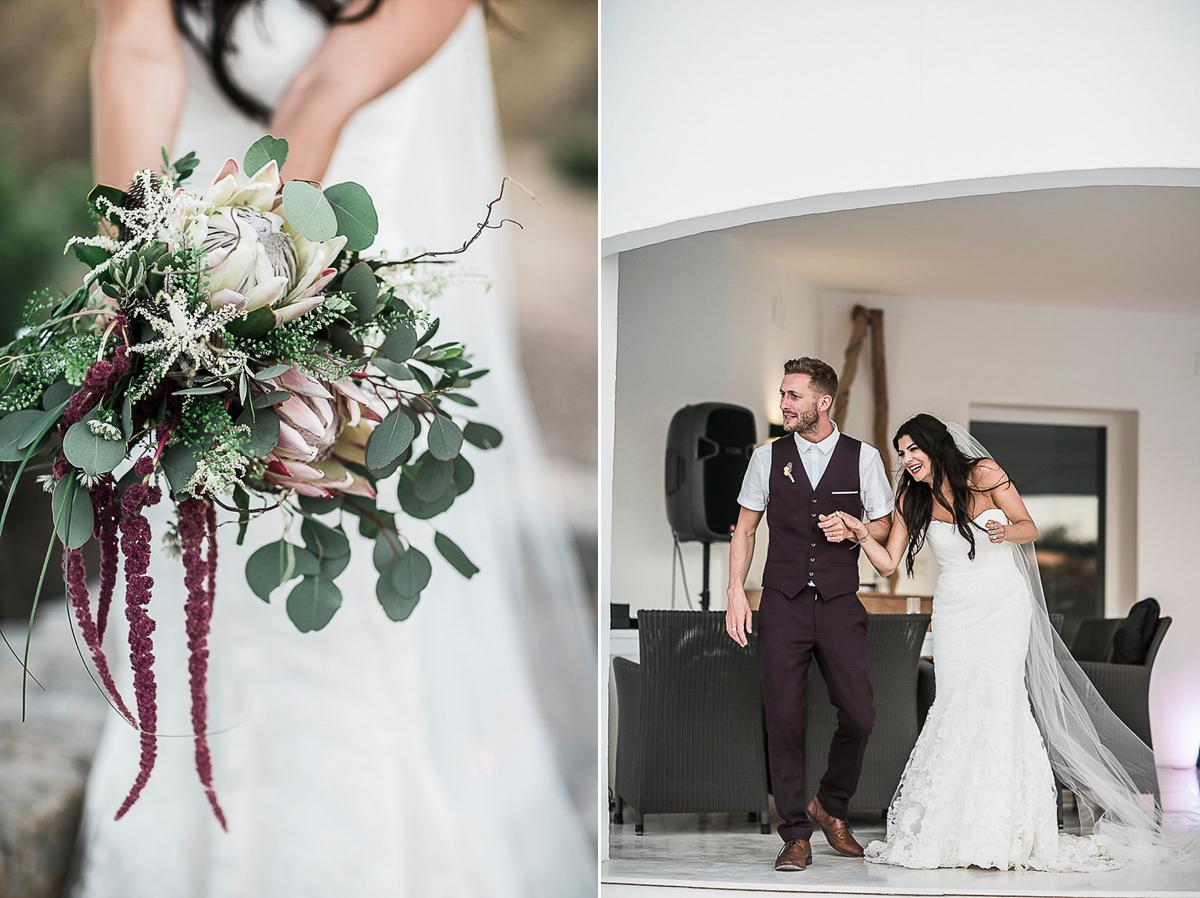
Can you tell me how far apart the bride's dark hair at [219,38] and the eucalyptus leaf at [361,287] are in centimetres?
136

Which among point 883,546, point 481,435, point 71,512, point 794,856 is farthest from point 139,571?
point 883,546

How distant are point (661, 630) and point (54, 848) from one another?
2194mm

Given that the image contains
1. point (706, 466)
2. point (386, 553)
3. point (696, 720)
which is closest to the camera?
point (386, 553)

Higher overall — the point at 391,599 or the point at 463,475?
the point at 463,475

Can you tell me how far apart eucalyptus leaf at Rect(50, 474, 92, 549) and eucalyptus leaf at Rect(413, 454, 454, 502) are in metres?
0.53

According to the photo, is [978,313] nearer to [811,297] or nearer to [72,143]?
[811,297]

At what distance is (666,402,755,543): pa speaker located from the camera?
5.64 metres

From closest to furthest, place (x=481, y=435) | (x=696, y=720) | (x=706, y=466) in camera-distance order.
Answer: (x=481, y=435), (x=696, y=720), (x=706, y=466)

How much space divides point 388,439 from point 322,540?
419 mm

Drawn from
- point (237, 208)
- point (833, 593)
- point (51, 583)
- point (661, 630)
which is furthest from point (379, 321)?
point (661, 630)

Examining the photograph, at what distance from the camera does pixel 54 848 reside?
2336 millimetres

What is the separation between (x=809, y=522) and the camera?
3.49 meters

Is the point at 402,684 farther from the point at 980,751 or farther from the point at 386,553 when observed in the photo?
the point at 980,751

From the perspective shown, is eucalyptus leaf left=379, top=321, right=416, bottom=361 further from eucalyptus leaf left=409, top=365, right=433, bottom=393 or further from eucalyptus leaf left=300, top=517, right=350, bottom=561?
eucalyptus leaf left=300, top=517, right=350, bottom=561
